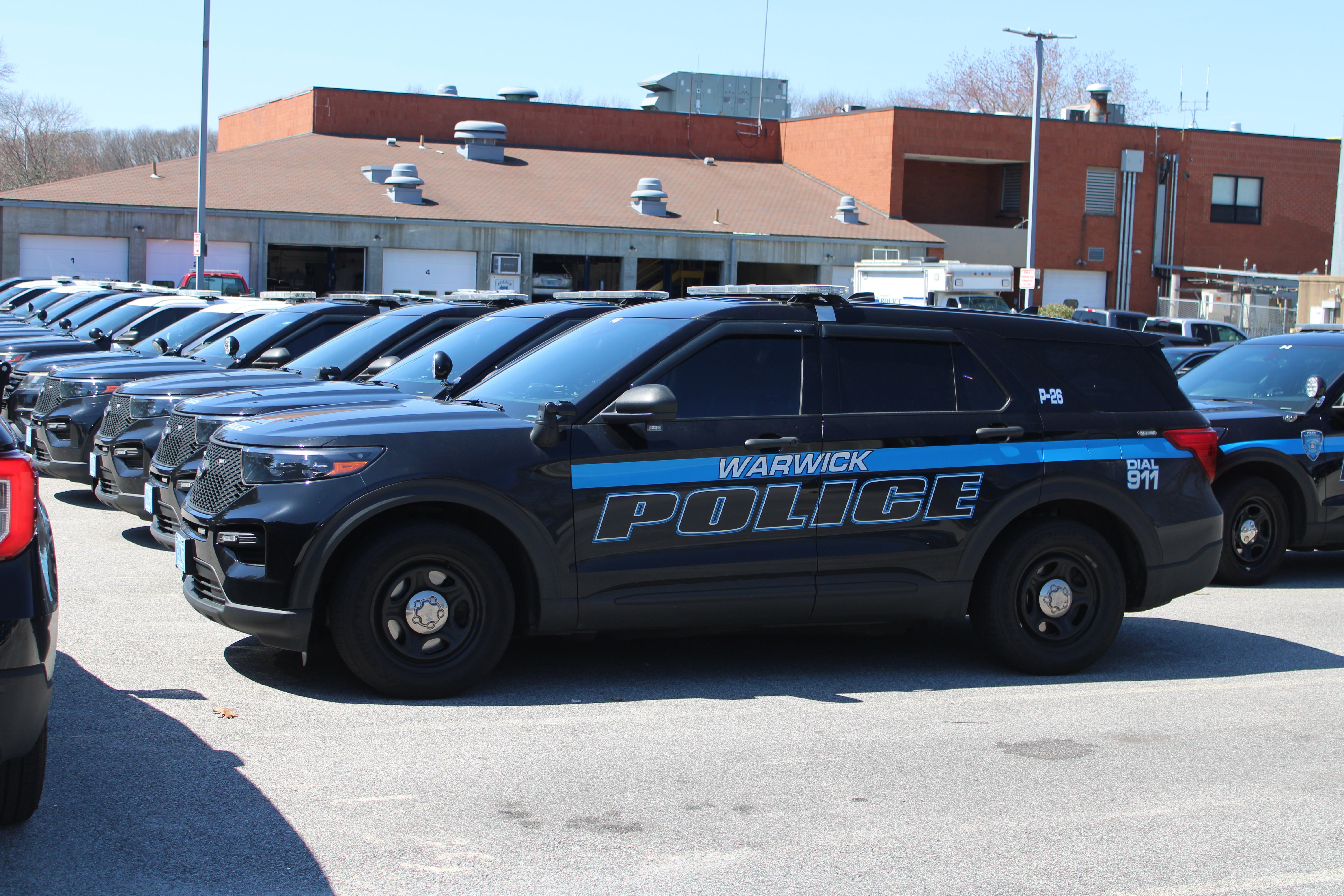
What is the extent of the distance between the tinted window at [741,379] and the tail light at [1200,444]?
2163 millimetres

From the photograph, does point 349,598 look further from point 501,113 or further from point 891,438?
point 501,113

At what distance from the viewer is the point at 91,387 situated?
10.9 meters

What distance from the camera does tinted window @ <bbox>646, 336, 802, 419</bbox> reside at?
249 inches

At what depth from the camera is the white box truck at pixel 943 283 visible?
32500mm

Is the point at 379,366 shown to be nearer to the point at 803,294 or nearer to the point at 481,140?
the point at 803,294

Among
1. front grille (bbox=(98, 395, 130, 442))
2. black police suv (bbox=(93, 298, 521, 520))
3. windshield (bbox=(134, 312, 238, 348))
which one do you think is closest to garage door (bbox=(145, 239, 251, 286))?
windshield (bbox=(134, 312, 238, 348))

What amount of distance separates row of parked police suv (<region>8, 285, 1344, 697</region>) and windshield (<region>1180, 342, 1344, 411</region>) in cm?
347

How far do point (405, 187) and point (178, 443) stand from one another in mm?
34415

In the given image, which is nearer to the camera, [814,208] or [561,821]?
[561,821]

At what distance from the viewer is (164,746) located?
17.1ft

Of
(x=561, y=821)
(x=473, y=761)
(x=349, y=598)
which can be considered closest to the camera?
(x=561, y=821)

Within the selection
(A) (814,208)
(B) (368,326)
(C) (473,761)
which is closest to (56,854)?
(C) (473,761)

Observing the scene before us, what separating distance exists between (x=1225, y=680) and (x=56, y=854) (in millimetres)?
5578

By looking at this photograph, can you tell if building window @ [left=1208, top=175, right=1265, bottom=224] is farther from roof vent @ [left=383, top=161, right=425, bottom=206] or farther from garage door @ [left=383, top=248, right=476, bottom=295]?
roof vent @ [left=383, top=161, right=425, bottom=206]
